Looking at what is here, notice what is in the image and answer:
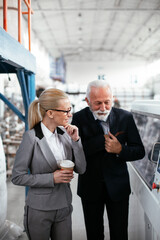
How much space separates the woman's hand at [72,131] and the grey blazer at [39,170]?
0.14ft

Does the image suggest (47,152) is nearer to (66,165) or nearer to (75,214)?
(66,165)

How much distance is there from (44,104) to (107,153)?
0.69 metres

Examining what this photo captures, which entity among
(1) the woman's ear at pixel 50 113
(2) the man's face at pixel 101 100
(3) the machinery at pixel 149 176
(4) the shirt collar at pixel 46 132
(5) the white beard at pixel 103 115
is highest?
(2) the man's face at pixel 101 100

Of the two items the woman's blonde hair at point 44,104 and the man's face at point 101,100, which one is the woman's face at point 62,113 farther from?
the man's face at point 101,100

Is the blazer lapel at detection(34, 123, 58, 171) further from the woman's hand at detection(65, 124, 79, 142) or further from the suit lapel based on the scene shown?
the suit lapel

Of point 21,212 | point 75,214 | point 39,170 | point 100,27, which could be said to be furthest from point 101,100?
point 100,27

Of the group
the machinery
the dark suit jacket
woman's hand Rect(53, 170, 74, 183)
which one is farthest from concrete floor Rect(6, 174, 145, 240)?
woman's hand Rect(53, 170, 74, 183)

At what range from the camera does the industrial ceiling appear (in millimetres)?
10539

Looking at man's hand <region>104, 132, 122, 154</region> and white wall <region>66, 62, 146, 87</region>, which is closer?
man's hand <region>104, 132, 122, 154</region>

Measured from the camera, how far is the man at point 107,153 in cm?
175

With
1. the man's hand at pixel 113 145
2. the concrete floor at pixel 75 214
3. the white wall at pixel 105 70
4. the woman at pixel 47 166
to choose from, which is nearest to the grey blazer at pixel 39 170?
the woman at pixel 47 166

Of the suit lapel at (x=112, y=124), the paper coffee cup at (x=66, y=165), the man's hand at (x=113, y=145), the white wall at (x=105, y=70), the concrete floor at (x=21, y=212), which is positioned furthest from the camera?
the white wall at (x=105, y=70)

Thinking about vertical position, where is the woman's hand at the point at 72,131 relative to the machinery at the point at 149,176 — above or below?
above

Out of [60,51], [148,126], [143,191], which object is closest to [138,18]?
[60,51]
